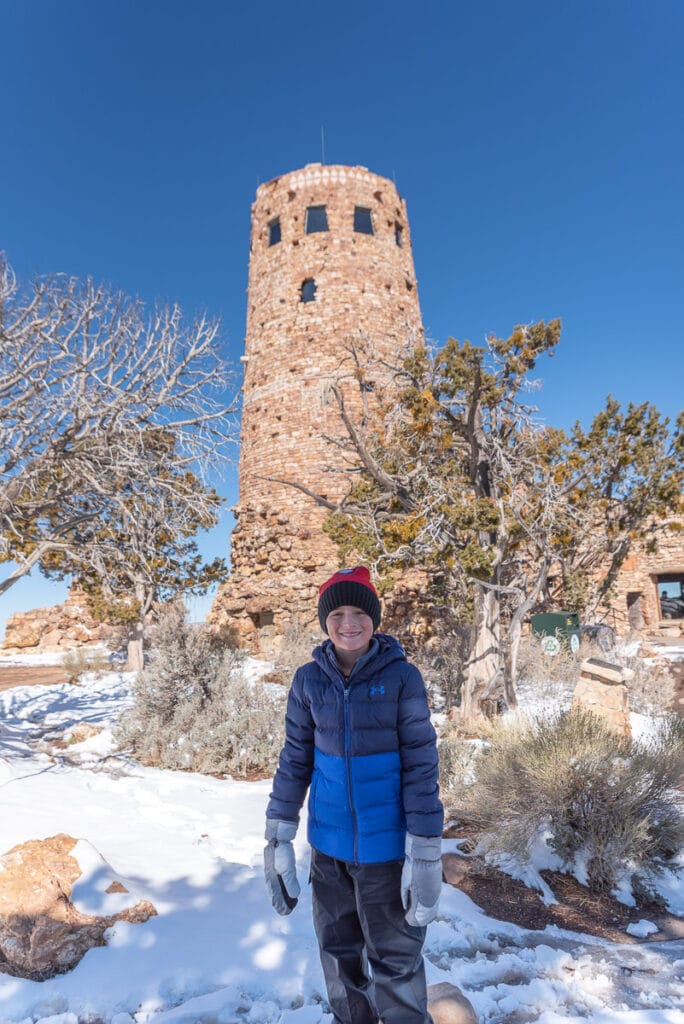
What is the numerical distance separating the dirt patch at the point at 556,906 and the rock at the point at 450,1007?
1055 mm

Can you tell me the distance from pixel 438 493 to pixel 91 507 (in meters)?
Result: 4.63

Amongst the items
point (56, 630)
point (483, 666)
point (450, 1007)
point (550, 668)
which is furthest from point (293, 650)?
point (56, 630)

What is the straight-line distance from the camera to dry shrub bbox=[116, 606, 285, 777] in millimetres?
6555

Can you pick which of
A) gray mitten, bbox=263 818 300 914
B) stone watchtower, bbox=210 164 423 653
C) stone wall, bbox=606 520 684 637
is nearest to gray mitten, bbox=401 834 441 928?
gray mitten, bbox=263 818 300 914

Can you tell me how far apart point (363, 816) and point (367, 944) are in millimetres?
487

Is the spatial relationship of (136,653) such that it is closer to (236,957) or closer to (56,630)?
(56,630)

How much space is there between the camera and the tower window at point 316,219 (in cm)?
1580

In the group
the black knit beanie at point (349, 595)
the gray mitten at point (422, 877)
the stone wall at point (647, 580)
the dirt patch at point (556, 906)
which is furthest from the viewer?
the stone wall at point (647, 580)

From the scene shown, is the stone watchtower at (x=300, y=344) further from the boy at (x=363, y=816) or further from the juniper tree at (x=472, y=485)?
the boy at (x=363, y=816)

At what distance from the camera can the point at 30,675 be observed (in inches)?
582

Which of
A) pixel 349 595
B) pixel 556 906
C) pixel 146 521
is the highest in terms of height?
pixel 146 521

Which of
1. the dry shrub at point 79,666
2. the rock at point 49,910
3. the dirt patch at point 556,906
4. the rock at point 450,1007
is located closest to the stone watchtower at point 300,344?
the dry shrub at point 79,666

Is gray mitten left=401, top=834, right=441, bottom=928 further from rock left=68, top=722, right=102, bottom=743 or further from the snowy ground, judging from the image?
rock left=68, top=722, right=102, bottom=743

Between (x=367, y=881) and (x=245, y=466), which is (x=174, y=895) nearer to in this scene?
(x=367, y=881)
